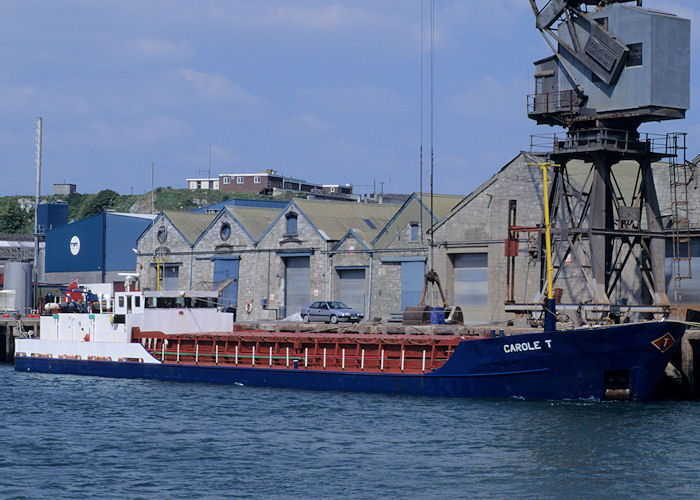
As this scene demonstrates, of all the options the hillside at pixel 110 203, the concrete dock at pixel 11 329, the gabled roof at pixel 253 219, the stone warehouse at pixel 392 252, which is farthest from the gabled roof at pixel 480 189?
the hillside at pixel 110 203

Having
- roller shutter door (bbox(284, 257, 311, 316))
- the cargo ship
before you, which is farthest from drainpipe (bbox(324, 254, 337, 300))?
the cargo ship

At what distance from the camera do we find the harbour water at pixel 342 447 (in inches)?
974

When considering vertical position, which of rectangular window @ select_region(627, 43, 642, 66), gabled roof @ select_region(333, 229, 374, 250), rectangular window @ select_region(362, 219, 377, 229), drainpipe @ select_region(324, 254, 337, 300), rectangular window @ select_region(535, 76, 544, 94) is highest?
rectangular window @ select_region(627, 43, 642, 66)

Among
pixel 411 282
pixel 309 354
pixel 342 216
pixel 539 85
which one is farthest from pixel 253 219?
pixel 309 354

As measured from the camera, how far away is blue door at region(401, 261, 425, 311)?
6284cm

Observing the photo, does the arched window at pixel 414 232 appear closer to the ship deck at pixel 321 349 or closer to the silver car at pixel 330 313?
the silver car at pixel 330 313

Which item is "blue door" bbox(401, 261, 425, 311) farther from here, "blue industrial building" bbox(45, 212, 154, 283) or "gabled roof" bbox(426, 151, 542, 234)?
"blue industrial building" bbox(45, 212, 154, 283)

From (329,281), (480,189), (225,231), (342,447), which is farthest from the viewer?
(225,231)

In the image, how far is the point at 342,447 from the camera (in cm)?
2939

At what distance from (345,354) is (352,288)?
26122 mm

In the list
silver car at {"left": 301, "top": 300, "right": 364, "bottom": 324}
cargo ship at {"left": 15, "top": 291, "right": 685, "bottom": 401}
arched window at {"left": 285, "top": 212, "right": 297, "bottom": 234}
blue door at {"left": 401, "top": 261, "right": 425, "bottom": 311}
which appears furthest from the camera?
arched window at {"left": 285, "top": 212, "right": 297, "bottom": 234}

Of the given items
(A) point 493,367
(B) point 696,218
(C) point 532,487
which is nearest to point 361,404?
(A) point 493,367

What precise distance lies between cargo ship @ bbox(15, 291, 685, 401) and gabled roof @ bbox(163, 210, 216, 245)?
25984 mm

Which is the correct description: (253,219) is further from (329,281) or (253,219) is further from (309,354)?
(309,354)
